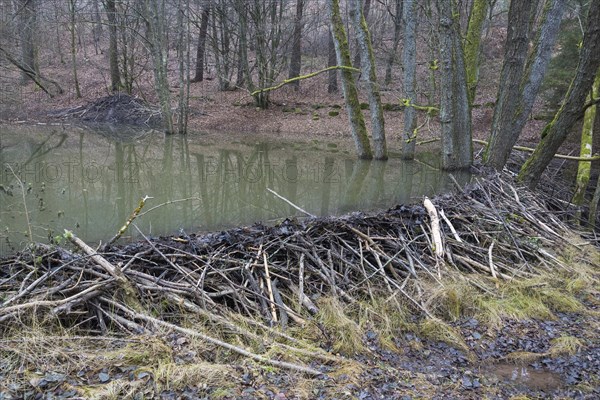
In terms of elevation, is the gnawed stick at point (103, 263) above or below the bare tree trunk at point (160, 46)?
below

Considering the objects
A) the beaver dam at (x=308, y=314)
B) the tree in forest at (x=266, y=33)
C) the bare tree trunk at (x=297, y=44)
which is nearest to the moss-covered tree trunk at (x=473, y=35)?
the beaver dam at (x=308, y=314)

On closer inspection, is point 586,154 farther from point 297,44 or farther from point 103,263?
point 297,44

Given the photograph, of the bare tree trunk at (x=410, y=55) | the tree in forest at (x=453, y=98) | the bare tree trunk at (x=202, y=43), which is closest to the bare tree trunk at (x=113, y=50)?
the bare tree trunk at (x=202, y=43)

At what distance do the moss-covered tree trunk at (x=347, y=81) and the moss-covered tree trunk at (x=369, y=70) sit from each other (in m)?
0.37

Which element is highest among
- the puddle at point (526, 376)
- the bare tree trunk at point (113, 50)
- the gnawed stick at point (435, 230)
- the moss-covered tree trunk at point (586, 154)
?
the bare tree trunk at point (113, 50)

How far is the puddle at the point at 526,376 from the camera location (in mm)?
3709

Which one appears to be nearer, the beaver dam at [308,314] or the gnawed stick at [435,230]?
the beaver dam at [308,314]

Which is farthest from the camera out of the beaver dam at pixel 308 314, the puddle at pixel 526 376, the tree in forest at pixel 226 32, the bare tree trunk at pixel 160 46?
the tree in forest at pixel 226 32

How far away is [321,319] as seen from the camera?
4301 millimetres

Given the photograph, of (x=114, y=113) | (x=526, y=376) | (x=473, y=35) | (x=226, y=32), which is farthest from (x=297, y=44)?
(x=526, y=376)

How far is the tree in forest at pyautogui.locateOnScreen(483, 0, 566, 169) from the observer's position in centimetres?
879

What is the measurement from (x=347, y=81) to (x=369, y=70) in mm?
686

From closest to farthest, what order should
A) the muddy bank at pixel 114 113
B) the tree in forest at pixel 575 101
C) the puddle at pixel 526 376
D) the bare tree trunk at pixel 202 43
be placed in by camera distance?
the puddle at pixel 526 376 < the tree in forest at pixel 575 101 < the muddy bank at pixel 114 113 < the bare tree trunk at pixel 202 43

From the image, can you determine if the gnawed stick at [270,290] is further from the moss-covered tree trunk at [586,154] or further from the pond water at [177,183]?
the moss-covered tree trunk at [586,154]
